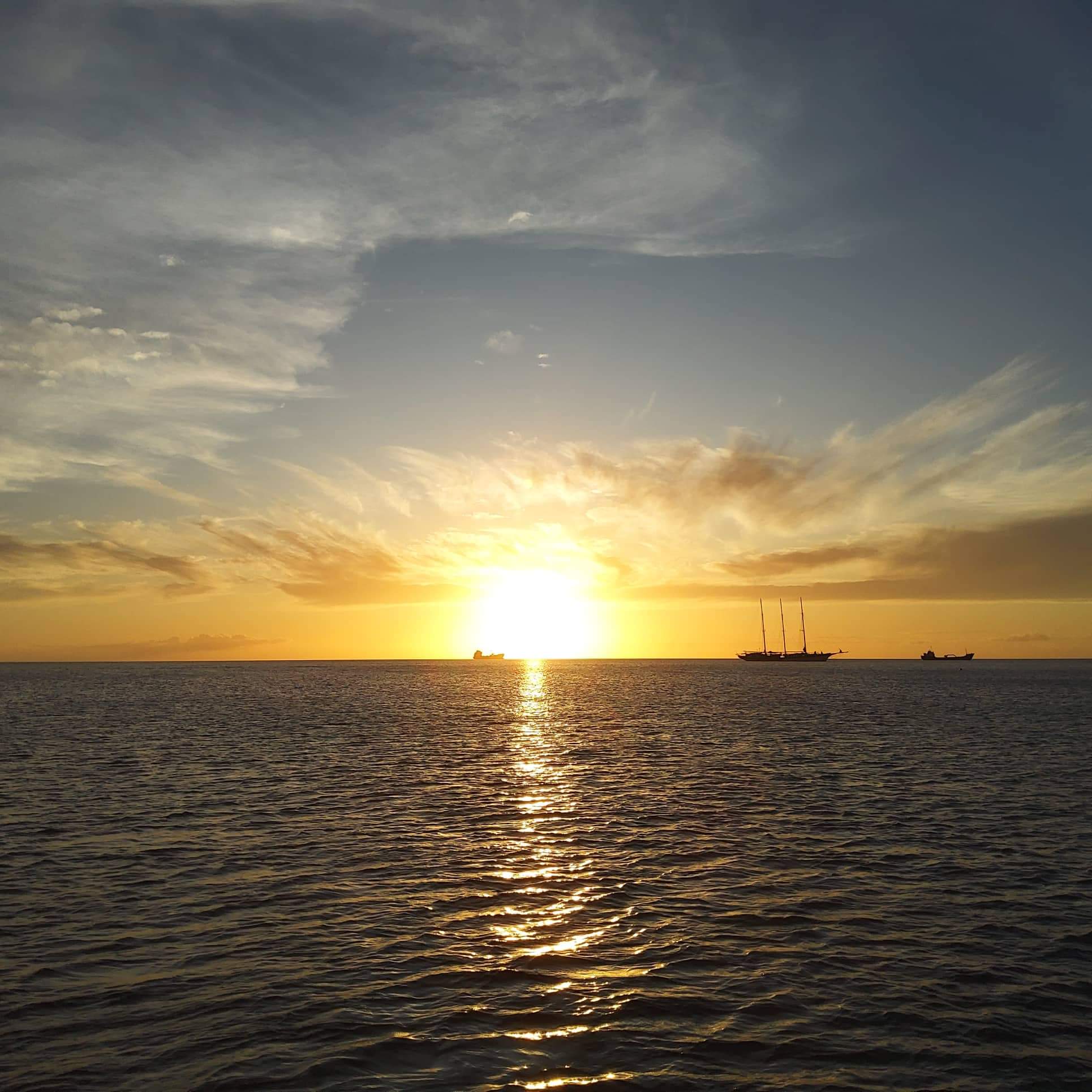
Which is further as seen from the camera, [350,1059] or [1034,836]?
[1034,836]

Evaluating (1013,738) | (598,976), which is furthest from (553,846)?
(1013,738)

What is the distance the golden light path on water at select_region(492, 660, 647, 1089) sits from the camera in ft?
54.7

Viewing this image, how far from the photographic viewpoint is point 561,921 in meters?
22.8

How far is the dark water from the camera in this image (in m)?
15.1

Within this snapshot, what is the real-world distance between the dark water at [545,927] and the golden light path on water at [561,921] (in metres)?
0.11

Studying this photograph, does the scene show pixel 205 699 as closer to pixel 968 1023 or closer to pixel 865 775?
pixel 865 775

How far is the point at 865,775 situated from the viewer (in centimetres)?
5009

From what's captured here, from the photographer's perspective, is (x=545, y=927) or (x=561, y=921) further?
(x=561, y=921)

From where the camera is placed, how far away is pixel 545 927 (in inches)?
879

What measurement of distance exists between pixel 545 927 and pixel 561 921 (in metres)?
0.65

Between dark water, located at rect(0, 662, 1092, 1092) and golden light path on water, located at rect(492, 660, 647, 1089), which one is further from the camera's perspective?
golden light path on water, located at rect(492, 660, 647, 1089)

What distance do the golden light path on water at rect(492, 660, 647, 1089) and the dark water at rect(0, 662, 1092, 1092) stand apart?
A: 0.36 feet

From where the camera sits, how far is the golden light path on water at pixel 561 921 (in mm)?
16672

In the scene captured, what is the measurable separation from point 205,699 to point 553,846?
126 metres
